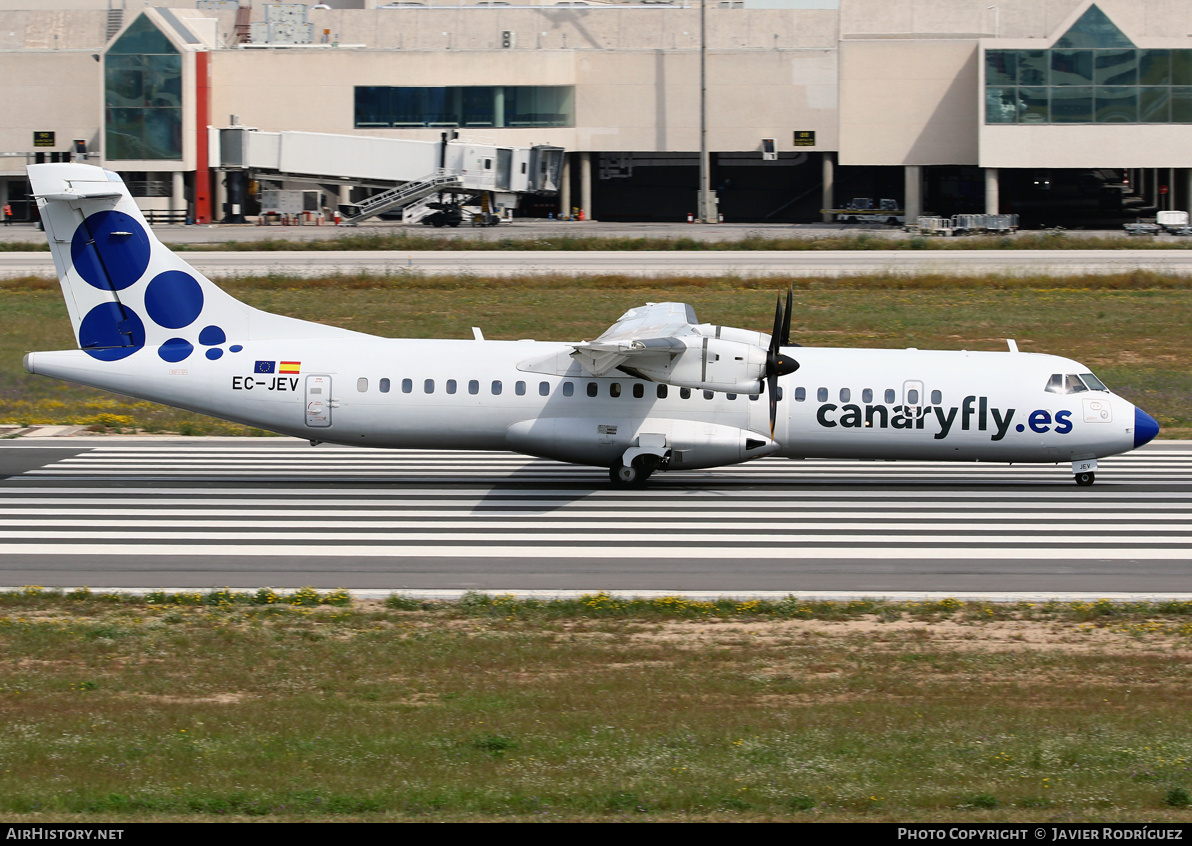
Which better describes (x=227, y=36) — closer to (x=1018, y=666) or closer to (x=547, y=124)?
(x=547, y=124)

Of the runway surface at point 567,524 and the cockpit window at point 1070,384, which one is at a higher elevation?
the cockpit window at point 1070,384

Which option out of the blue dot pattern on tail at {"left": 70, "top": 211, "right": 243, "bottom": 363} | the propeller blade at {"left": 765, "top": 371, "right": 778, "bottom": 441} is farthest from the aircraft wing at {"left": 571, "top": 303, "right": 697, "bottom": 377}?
the blue dot pattern on tail at {"left": 70, "top": 211, "right": 243, "bottom": 363}

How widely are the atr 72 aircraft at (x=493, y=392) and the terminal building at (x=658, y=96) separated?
63.6 metres

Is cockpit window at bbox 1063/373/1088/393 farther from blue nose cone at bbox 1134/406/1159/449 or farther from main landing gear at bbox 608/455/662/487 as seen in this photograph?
main landing gear at bbox 608/455/662/487

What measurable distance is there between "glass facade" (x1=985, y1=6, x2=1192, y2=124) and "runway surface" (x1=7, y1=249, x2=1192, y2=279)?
2598cm

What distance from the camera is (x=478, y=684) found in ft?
45.3

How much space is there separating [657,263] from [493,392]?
33.0 m

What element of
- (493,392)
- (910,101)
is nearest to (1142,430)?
(493,392)

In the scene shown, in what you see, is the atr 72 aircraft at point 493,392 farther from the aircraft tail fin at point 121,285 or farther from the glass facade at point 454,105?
the glass facade at point 454,105

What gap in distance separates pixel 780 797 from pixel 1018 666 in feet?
18.2

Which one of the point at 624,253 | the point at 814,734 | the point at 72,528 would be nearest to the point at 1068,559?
the point at 814,734

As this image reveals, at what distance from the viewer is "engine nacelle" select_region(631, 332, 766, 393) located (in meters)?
23.3

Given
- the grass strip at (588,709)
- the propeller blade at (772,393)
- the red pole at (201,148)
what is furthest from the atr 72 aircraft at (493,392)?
the red pole at (201,148)

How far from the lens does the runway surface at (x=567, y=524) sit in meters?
18.7
